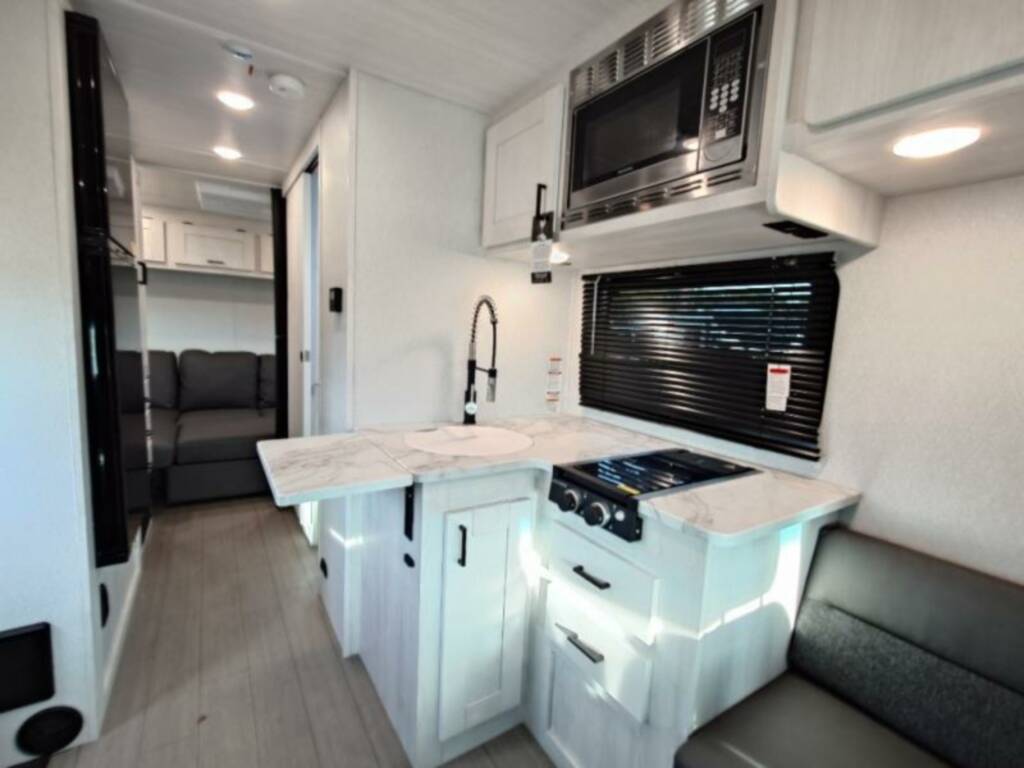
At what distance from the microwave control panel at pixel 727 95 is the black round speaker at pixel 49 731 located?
2460 millimetres

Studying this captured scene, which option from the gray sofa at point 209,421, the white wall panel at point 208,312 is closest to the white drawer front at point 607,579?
the gray sofa at point 209,421

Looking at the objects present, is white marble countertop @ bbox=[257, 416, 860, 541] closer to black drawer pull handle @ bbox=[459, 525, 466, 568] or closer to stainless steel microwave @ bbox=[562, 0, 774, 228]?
black drawer pull handle @ bbox=[459, 525, 466, 568]

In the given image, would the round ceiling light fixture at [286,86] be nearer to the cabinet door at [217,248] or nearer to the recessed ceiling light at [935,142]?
the recessed ceiling light at [935,142]

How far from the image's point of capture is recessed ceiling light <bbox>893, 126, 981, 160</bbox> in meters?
0.89

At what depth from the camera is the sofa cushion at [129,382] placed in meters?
1.56

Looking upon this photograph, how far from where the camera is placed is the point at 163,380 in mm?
3971

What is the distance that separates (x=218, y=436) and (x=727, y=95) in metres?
3.61

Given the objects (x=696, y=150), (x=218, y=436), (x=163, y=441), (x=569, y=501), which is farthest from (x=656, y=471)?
(x=163, y=441)

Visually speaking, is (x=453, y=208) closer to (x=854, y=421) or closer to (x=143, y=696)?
(x=854, y=421)

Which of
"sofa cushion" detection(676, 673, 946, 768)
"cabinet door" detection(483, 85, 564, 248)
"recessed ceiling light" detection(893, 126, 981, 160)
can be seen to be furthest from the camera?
"cabinet door" detection(483, 85, 564, 248)

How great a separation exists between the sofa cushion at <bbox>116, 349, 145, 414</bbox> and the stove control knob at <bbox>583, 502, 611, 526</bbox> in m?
1.52

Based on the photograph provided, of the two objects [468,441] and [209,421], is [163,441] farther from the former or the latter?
[468,441]

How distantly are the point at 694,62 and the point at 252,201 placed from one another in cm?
349

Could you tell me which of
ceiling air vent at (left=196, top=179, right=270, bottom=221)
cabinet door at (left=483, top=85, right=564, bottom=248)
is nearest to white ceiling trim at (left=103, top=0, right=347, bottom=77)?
cabinet door at (left=483, top=85, right=564, bottom=248)
